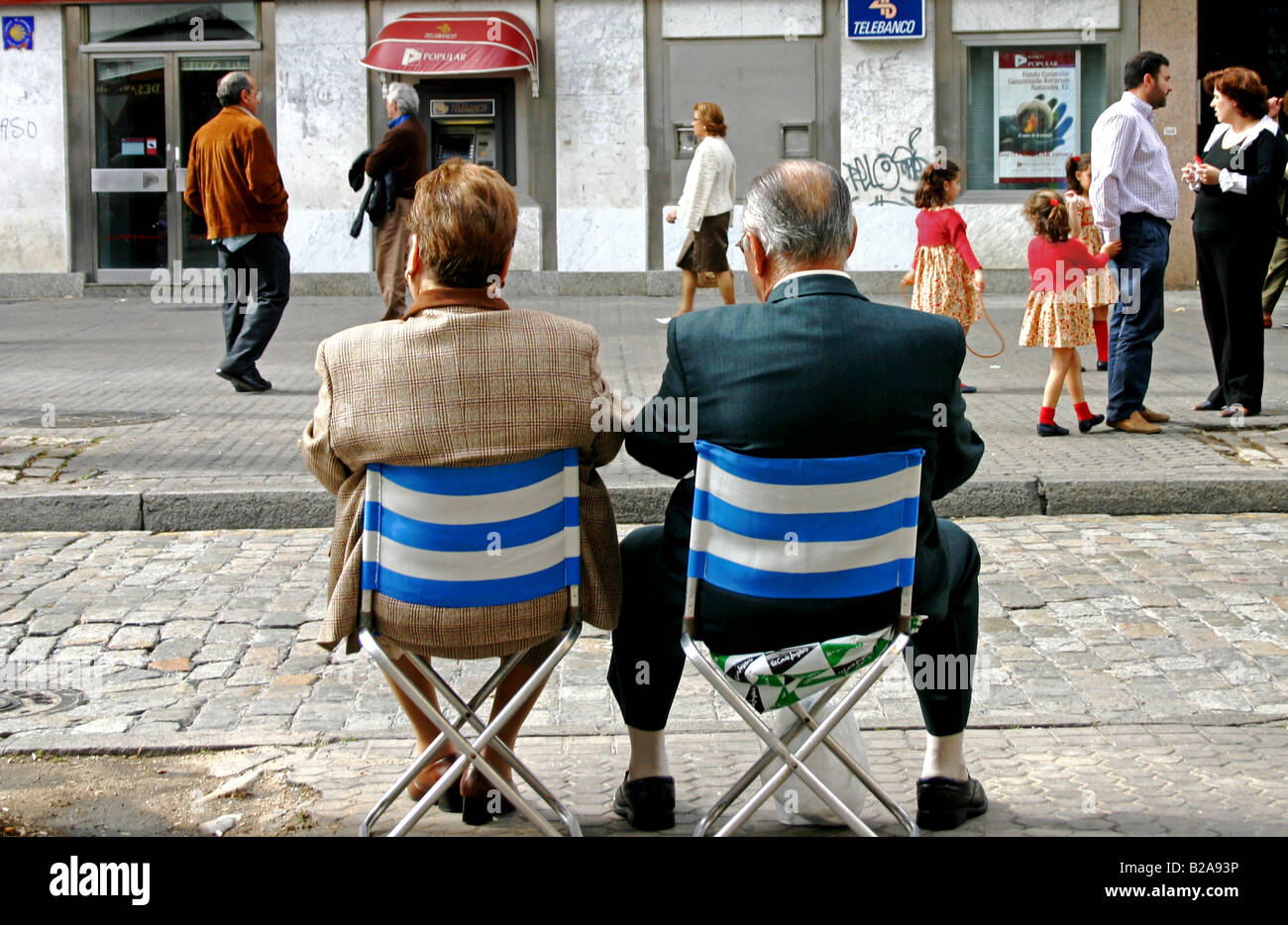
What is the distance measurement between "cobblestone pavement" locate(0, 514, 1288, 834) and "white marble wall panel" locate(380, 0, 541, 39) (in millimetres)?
11678

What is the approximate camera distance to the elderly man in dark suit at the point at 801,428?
3.22m

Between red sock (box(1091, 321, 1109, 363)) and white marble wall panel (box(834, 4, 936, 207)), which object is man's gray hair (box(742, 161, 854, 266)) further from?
white marble wall panel (box(834, 4, 936, 207))

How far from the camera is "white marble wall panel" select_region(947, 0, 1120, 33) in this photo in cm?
1686

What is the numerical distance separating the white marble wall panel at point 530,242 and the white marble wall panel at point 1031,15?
494 cm

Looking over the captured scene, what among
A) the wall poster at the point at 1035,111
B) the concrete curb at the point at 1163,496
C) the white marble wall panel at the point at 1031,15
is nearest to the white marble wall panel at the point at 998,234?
the wall poster at the point at 1035,111

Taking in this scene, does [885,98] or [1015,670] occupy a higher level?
[885,98]

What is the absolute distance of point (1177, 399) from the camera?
9273 mm

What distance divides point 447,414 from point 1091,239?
789cm

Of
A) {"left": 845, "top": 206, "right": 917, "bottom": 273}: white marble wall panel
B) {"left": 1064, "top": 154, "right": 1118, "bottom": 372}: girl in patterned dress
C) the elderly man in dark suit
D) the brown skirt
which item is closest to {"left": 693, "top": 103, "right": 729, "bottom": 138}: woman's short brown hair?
the brown skirt

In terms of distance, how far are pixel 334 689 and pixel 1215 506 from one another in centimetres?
416

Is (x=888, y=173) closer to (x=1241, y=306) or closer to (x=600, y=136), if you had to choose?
(x=600, y=136)

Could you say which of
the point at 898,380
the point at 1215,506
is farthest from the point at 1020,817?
the point at 1215,506

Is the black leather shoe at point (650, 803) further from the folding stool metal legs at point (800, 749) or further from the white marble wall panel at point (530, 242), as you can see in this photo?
the white marble wall panel at point (530, 242)

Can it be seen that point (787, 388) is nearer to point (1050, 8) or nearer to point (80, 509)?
point (80, 509)
